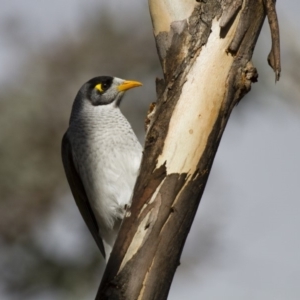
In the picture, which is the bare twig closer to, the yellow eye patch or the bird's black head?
the bird's black head

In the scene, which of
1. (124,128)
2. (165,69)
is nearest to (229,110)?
(165,69)

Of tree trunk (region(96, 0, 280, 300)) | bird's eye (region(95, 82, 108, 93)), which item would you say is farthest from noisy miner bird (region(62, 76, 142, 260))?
tree trunk (region(96, 0, 280, 300))

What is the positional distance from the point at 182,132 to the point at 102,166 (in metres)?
1.92

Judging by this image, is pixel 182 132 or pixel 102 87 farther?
pixel 102 87

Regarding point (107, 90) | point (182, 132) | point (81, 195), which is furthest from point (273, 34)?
point (107, 90)

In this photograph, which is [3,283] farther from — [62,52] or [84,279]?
[62,52]

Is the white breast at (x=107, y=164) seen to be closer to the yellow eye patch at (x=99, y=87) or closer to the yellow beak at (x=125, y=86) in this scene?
the yellow beak at (x=125, y=86)

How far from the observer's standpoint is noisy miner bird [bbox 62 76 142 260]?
578cm

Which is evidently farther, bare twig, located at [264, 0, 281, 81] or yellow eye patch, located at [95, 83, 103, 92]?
yellow eye patch, located at [95, 83, 103, 92]

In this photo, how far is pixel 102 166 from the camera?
5887 millimetres

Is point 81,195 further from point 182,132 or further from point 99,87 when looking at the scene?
point 182,132

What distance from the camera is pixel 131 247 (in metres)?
3.89

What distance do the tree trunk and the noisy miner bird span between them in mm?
1612

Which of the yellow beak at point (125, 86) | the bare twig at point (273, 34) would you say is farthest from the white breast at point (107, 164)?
the bare twig at point (273, 34)
